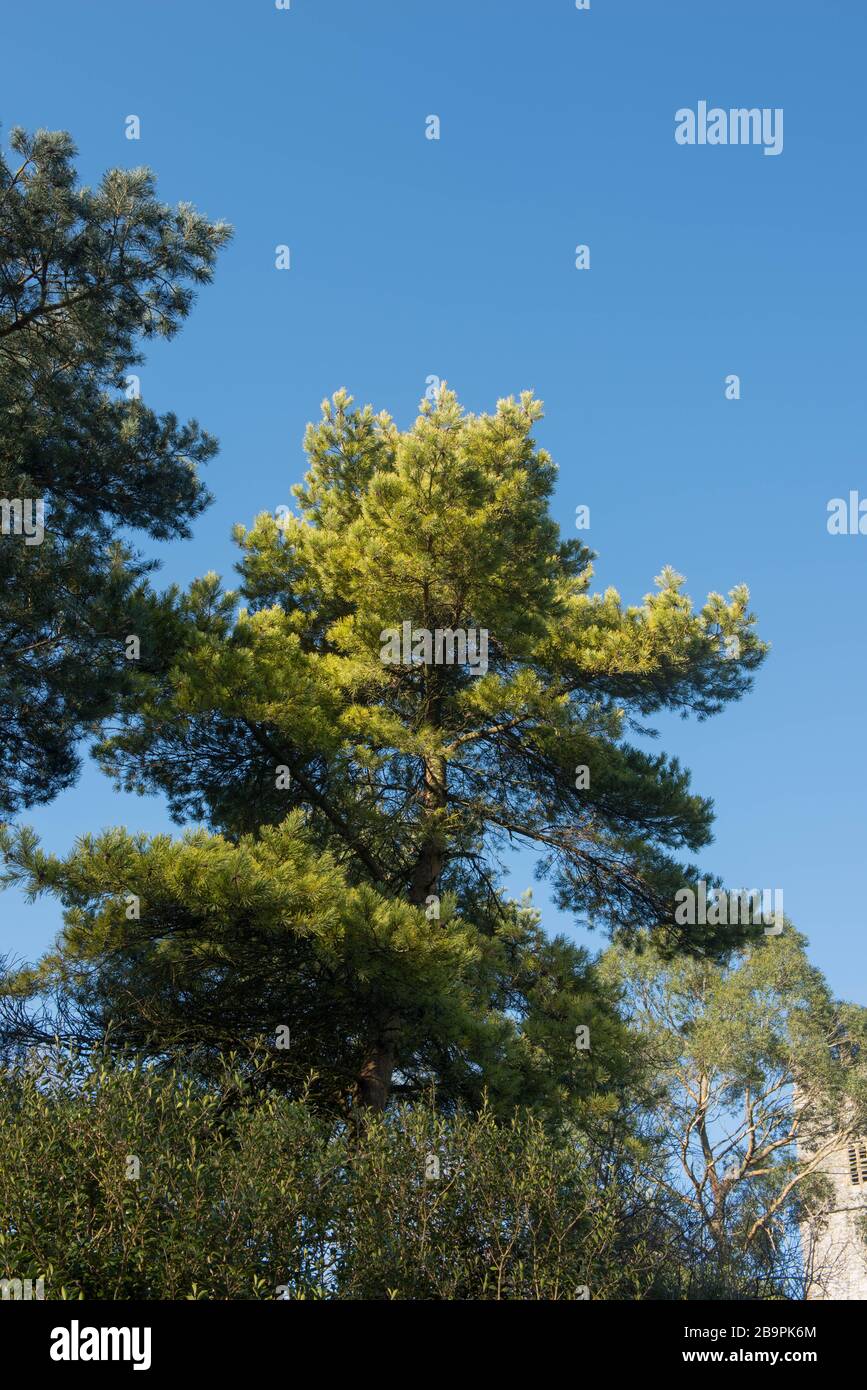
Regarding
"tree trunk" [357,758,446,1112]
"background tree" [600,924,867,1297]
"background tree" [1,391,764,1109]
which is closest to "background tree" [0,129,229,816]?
"background tree" [1,391,764,1109]

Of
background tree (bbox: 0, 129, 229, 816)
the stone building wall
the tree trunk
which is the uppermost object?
background tree (bbox: 0, 129, 229, 816)

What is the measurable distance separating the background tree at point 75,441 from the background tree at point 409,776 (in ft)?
3.33

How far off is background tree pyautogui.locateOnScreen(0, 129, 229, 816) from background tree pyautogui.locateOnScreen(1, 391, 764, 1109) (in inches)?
39.9

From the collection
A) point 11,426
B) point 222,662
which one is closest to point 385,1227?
point 222,662

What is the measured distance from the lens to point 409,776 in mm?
16594

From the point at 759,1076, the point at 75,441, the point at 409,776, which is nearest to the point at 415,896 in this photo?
the point at 409,776

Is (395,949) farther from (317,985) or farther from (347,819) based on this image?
(347,819)

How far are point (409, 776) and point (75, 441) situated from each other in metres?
6.51

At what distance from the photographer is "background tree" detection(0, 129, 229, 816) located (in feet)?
42.7

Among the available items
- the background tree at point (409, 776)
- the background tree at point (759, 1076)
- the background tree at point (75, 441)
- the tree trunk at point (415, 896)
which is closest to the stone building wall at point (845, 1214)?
the background tree at point (759, 1076)

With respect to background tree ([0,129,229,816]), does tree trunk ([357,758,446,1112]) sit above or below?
below

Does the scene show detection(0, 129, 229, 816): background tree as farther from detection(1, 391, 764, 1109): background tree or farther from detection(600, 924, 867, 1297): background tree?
detection(600, 924, 867, 1297): background tree

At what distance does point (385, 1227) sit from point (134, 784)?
8.93 meters
